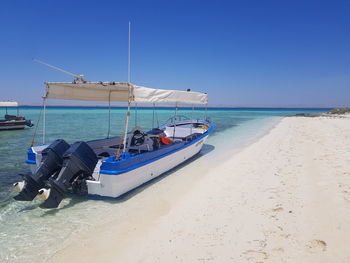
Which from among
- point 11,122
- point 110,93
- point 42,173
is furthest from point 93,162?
point 11,122

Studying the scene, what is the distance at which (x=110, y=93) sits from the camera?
8.12 metres

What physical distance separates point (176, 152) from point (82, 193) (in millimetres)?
3758

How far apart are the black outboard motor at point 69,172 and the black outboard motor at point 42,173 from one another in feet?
1.29

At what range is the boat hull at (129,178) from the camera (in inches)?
218

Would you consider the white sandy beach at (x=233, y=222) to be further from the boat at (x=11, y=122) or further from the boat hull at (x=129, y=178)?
the boat at (x=11, y=122)

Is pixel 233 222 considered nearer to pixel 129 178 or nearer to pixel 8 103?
pixel 129 178

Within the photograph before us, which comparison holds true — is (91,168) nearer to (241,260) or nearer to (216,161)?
(241,260)

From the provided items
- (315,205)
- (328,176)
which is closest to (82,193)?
(315,205)

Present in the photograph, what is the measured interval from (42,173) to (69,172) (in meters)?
0.61

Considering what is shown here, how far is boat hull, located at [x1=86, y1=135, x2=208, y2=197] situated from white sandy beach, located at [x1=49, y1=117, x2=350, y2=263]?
1.14 ft

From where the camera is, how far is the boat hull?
18.1 feet

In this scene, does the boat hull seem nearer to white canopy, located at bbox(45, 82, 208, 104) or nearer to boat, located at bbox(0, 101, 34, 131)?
white canopy, located at bbox(45, 82, 208, 104)

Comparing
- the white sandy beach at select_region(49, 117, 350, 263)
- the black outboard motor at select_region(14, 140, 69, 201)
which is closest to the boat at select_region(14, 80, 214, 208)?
the black outboard motor at select_region(14, 140, 69, 201)

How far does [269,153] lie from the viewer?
10.7 meters
